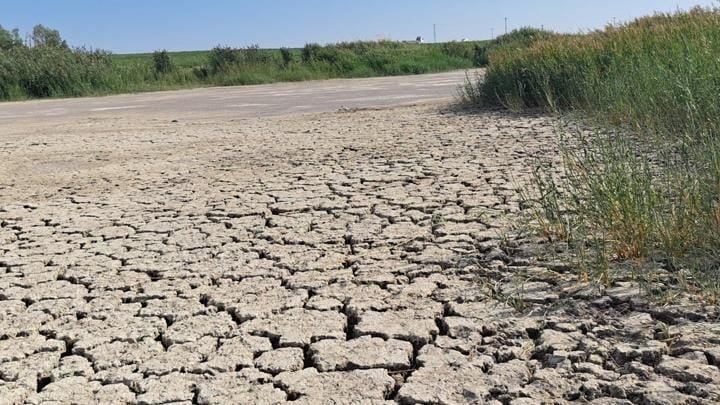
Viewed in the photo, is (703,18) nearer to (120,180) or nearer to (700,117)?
(700,117)

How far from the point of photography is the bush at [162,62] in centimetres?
2806

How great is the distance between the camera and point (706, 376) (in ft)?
7.59

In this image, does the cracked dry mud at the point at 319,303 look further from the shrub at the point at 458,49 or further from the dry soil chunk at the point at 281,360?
the shrub at the point at 458,49

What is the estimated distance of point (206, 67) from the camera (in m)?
28.4

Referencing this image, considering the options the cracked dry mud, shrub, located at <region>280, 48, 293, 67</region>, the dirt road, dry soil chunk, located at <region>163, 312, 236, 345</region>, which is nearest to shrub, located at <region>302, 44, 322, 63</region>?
shrub, located at <region>280, 48, 293, 67</region>

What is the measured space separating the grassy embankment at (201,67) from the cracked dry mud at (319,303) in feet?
58.0

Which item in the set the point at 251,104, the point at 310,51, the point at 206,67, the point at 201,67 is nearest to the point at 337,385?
the point at 251,104

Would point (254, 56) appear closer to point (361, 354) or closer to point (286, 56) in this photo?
point (286, 56)

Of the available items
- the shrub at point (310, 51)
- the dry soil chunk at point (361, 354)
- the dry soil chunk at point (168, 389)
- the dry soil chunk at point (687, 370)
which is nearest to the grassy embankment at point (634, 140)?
the dry soil chunk at point (687, 370)

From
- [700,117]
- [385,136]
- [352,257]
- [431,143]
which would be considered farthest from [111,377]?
[385,136]

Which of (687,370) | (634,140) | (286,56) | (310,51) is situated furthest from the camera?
(310,51)

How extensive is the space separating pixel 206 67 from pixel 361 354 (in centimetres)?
2700

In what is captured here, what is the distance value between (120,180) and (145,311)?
3.76m

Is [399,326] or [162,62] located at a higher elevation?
[162,62]
